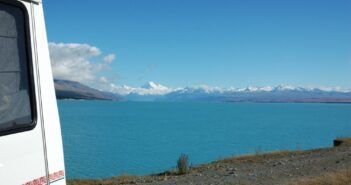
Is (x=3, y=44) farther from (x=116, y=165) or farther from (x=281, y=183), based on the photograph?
(x=116, y=165)

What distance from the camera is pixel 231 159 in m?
20.4

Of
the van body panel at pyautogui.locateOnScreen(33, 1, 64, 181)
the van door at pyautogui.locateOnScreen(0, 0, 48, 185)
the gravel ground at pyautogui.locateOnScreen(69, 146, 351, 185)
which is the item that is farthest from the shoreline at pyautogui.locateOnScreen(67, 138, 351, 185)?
the van door at pyautogui.locateOnScreen(0, 0, 48, 185)

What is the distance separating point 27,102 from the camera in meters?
3.20

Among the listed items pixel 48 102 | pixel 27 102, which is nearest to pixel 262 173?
pixel 48 102

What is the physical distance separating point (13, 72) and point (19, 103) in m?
0.19

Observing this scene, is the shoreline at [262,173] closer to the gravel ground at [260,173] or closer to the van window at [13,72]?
the gravel ground at [260,173]

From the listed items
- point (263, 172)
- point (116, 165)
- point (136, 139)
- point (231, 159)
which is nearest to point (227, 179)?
point (263, 172)

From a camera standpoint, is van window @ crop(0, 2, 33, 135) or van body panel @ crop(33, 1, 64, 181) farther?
van body panel @ crop(33, 1, 64, 181)

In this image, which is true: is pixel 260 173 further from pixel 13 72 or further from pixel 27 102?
pixel 13 72

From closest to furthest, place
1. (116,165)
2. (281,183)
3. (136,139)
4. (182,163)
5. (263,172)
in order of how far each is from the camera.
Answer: (281,183)
(263,172)
(182,163)
(116,165)
(136,139)

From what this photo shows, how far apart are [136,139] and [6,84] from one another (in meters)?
56.3

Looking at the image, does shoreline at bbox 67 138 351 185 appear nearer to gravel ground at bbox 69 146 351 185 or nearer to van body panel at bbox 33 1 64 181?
gravel ground at bbox 69 146 351 185

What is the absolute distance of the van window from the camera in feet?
9.91

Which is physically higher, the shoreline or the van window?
the van window
